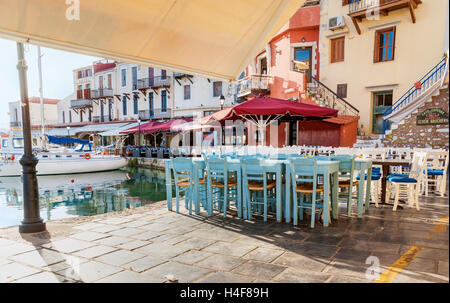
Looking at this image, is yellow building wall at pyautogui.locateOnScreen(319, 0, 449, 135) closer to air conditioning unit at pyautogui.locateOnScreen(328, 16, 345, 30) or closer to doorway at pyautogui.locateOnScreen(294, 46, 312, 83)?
air conditioning unit at pyautogui.locateOnScreen(328, 16, 345, 30)

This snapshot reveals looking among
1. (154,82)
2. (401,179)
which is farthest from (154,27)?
(154,82)

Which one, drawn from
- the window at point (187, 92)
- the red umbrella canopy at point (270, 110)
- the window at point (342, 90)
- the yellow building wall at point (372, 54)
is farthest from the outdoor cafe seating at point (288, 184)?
the window at point (187, 92)

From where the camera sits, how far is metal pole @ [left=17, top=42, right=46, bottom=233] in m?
3.93

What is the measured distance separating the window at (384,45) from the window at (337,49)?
1.43m

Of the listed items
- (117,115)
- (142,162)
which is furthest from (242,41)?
(117,115)

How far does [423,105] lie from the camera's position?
972cm

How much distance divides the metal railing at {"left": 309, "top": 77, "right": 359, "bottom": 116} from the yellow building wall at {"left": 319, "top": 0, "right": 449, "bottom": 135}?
0.41 m

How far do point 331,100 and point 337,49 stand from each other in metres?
2.56

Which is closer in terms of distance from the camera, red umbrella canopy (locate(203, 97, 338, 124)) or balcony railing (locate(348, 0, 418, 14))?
red umbrella canopy (locate(203, 97, 338, 124))

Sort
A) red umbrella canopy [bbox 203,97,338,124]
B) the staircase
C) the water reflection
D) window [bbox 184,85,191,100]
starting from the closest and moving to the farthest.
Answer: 1. red umbrella canopy [bbox 203,97,338,124]
2. the water reflection
3. the staircase
4. window [bbox 184,85,191,100]

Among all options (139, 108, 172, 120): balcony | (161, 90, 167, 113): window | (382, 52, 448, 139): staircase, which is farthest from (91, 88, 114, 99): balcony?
(382, 52, 448, 139): staircase

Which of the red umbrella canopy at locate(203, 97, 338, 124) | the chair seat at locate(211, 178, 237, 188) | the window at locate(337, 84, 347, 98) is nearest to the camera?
the chair seat at locate(211, 178, 237, 188)

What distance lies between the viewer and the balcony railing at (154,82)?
960 inches
